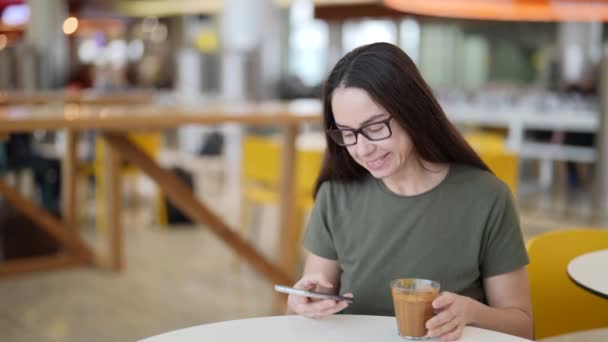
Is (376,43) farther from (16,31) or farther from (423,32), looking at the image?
(16,31)

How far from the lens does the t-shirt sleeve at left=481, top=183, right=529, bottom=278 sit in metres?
1.60

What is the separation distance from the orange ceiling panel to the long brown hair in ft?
2.10

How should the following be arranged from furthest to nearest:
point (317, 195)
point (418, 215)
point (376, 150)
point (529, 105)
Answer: point (529, 105)
point (317, 195)
point (418, 215)
point (376, 150)

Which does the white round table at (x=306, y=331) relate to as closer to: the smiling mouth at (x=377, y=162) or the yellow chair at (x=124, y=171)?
the smiling mouth at (x=377, y=162)

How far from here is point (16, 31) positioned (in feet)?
54.4

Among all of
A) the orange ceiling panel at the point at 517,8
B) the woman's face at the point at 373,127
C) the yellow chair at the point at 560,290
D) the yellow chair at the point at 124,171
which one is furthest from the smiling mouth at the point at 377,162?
the yellow chair at the point at 124,171

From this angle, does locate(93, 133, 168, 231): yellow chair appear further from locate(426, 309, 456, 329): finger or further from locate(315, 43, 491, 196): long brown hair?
locate(426, 309, 456, 329): finger

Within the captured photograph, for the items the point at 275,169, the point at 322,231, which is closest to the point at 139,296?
the point at 275,169

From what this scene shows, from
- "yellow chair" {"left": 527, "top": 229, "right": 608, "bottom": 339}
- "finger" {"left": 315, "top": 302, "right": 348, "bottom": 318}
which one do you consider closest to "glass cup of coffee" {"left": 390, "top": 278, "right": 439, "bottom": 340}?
"finger" {"left": 315, "top": 302, "right": 348, "bottom": 318}

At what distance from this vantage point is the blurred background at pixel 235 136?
405cm

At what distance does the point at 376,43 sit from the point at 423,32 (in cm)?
1386

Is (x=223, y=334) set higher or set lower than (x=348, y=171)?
lower

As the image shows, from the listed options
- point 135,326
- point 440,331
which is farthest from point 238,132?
point 440,331

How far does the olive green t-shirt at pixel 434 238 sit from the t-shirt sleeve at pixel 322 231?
0.10 ft
